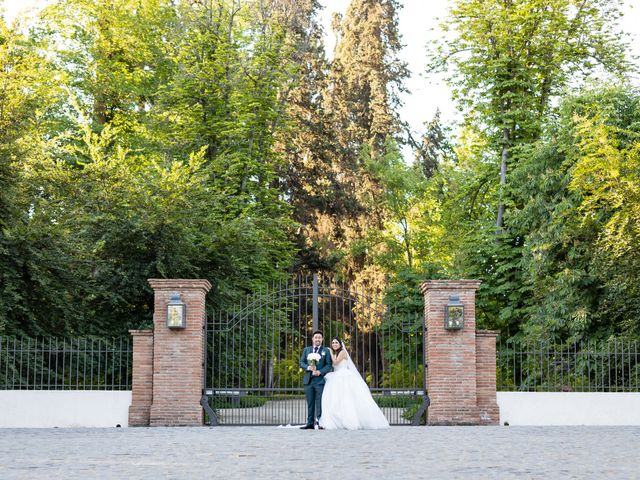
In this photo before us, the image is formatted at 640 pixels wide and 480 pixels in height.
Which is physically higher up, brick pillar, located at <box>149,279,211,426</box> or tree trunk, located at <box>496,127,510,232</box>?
tree trunk, located at <box>496,127,510,232</box>

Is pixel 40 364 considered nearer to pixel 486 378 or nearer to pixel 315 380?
pixel 315 380

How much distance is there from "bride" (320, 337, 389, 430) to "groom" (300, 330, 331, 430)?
0.34ft

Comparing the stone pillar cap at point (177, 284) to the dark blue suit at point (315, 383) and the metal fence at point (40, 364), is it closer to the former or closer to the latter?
the metal fence at point (40, 364)

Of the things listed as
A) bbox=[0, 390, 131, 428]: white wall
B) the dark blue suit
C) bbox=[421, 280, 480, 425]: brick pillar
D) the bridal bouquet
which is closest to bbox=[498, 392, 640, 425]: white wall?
bbox=[421, 280, 480, 425]: brick pillar

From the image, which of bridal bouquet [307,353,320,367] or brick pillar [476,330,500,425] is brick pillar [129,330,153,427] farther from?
brick pillar [476,330,500,425]

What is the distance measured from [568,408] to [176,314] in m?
7.16

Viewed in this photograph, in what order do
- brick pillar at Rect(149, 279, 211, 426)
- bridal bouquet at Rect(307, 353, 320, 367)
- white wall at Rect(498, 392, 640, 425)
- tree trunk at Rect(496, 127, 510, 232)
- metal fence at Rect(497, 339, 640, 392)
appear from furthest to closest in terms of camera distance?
tree trunk at Rect(496, 127, 510, 232)
metal fence at Rect(497, 339, 640, 392)
white wall at Rect(498, 392, 640, 425)
brick pillar at Rect(149, 279, 211, 426)
bridal bouquet at Rect(307, 353, 320, 367)

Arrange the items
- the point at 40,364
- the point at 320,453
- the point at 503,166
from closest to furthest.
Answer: the point at 320,453 → the point at 40,364 → the point at 503,166

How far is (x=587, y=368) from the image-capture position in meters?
24.5

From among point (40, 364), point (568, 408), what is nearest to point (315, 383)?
point (568, 408)

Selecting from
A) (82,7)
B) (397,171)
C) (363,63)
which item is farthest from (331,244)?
(82,7)

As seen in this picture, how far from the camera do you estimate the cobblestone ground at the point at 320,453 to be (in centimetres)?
962

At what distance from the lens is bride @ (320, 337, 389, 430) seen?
17.2 metres

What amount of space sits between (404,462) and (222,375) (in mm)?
12255
